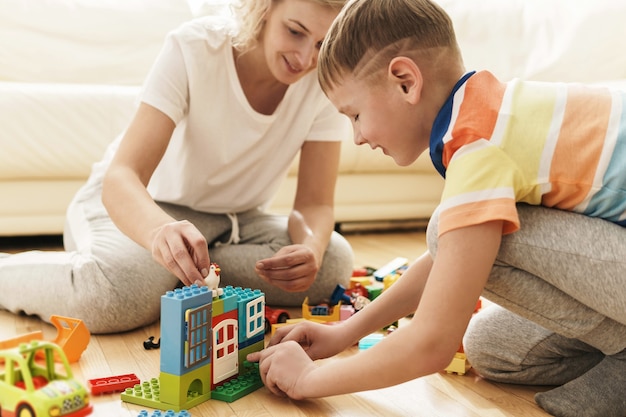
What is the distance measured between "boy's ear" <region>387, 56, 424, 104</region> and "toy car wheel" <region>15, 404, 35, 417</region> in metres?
0.55

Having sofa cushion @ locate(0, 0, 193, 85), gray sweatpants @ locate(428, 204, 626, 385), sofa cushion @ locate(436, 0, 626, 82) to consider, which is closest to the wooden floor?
gray sweatpants @ locate(428, 204, 626, 385)

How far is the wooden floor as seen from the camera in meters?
1.00

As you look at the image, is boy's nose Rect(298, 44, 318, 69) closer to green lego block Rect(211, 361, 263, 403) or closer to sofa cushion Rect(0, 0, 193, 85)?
green lego block Rect(211, 361, 263, 403)

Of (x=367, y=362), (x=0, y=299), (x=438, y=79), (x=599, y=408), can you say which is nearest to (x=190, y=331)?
(x=367, y=362)

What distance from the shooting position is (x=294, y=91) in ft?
4.94

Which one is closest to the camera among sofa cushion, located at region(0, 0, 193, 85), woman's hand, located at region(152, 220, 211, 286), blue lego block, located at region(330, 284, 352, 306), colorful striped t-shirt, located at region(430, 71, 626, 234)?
colorful striped t-shirt, located at region(430, 71, 626, 234)

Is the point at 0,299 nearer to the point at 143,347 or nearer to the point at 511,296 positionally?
the point at 143,347

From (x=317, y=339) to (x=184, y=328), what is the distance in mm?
246

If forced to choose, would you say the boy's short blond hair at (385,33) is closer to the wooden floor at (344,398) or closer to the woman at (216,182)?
the woman at (216,182)

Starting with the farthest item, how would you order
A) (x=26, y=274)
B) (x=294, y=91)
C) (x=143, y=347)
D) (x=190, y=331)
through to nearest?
(x=294, y=91)
(x=26, y=274)
(x=143, y=347)
(x=190, y=331)

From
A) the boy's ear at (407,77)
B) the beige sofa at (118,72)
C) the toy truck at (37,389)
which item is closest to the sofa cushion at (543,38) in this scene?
the beige sofa at (118,72)

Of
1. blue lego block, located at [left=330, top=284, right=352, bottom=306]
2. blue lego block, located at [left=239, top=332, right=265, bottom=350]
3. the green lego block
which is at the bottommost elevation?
blue lego block, located at [left=330, top=284, right=352, bottom=306]

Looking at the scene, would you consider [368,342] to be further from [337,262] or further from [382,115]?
[382,115]

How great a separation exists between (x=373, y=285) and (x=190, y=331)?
2.76 ft
